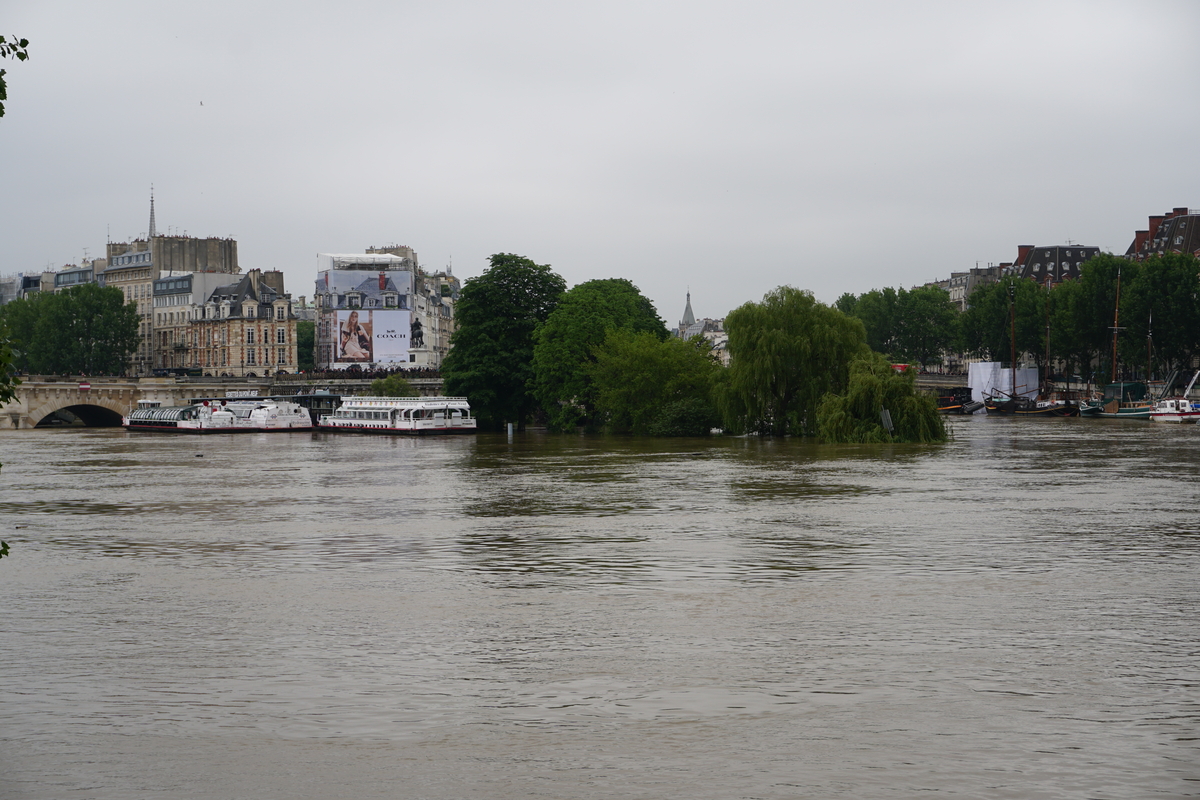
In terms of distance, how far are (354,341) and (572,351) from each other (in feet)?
227

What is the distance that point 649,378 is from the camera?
72.5 m

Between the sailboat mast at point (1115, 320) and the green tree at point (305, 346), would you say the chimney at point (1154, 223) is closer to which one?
the sailboat mast at point (1115, 320)

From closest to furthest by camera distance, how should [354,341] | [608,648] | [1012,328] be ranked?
1. [608,648]
2. [1012,328]
3. [354,341]

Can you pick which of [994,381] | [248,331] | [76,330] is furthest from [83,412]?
[994,381]

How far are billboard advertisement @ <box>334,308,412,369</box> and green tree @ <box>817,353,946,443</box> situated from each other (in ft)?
293

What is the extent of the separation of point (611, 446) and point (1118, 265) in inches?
2311

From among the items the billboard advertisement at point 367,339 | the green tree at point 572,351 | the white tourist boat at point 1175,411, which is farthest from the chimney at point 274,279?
the white tourist boat at point 1175,411

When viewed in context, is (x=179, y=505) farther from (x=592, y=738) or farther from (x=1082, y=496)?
(x=592, y=738)

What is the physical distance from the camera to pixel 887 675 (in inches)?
567

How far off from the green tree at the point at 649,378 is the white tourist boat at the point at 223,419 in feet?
102

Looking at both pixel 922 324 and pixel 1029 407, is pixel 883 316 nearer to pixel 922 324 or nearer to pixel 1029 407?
pixel 922 324

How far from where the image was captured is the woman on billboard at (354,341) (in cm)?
14275

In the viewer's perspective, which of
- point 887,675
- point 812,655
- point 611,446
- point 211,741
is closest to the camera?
point 211,741

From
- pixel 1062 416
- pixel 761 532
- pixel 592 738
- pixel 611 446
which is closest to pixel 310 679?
pixel 592 738
